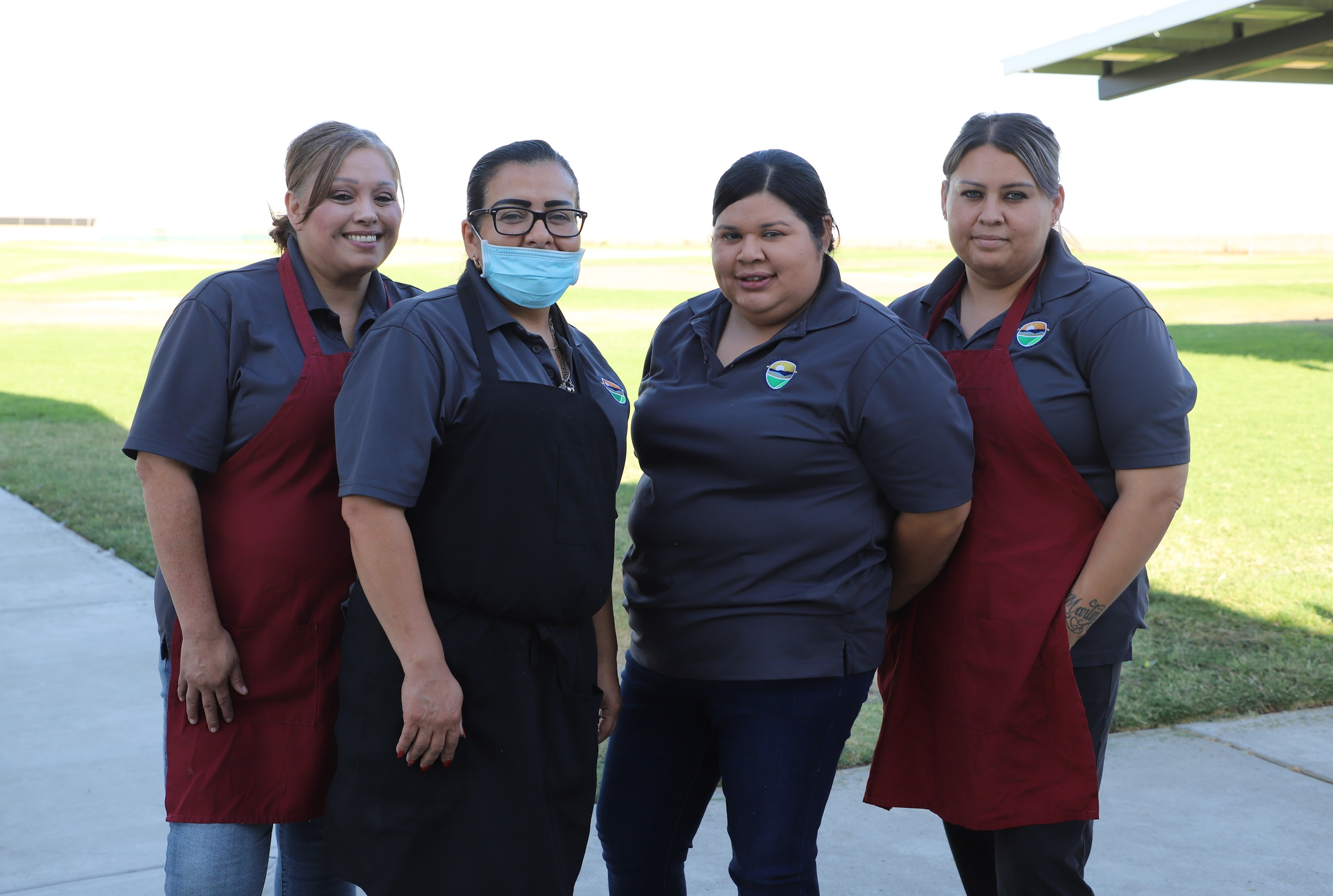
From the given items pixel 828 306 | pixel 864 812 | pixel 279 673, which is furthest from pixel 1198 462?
pixel 279 673

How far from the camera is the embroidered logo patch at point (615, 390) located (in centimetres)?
252

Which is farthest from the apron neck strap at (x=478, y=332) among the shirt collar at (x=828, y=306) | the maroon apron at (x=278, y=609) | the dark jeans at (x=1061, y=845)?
the dark jeans at (x=1061, y=845)

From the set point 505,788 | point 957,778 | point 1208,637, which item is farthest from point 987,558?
point 1208,637

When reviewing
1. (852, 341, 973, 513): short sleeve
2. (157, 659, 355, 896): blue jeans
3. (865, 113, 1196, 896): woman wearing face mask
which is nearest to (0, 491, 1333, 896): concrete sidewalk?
(865, 113, 1196, 896): woman wearing face mask

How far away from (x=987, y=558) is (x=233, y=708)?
1.60 meters

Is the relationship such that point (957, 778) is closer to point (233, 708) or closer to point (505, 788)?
point (505, 788)

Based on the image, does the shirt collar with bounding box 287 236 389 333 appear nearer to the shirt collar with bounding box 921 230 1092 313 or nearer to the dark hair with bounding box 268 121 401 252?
the dark hair with bounding box 268 121 401 252

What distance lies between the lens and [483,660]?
2217 mm

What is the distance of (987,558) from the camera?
2.55 metres

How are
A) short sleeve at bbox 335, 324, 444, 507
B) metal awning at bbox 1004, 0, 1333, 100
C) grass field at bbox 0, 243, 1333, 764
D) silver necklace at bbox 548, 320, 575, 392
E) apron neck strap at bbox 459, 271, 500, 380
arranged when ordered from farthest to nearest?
metal awning at bbox 1004, 0, 1333, 100 < grass field at bbox 0, 243, 1333, 764 < silver necklace at bbox 548, 320, 575, 392 < apron neck strap at bbox 459, 271, 500, 380 < short sleeve at bbox 335, 324, 444, 507

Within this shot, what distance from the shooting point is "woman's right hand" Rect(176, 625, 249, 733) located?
7.67ft

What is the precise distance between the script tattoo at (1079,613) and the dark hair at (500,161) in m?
1.38

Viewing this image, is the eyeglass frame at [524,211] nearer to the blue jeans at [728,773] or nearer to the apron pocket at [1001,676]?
the blue jeans at [728,773]

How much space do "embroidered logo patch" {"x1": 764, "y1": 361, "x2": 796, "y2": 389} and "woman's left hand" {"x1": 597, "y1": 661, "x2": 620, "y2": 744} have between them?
0.71m
